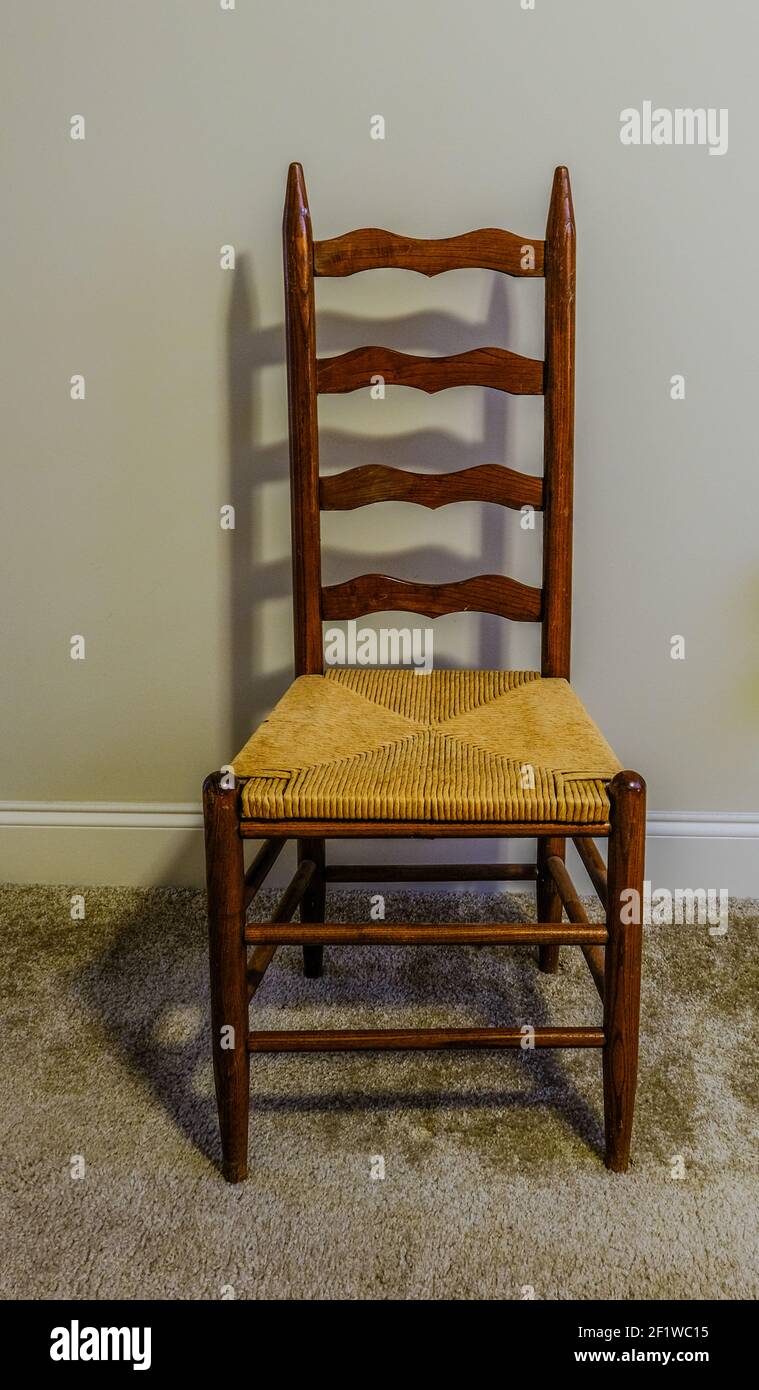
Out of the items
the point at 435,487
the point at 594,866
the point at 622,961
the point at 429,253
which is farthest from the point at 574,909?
the point at 429,253

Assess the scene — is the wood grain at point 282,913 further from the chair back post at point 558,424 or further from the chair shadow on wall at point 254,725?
the chair back post at point 558,424

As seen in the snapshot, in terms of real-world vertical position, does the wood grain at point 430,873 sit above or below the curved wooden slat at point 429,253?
below

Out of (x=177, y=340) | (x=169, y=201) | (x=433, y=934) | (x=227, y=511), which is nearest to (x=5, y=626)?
(x=227, y=511)

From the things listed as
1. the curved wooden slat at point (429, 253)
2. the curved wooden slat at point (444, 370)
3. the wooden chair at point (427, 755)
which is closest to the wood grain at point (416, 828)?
the wooden chair at point (427, 755)

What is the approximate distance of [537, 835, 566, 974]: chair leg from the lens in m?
1.31

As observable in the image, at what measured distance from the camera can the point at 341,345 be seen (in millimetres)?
1421

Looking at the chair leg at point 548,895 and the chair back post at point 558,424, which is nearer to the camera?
the chair back post at point 558,424

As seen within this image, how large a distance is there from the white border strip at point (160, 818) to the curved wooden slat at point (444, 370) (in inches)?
28.8

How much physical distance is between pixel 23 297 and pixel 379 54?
618 millimetres

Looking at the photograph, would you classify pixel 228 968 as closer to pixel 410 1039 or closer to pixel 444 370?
pixel 410 1039

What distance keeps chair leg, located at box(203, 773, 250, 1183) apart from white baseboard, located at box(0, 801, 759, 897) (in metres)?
0.63

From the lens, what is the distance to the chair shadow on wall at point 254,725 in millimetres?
1137

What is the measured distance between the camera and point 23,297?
1.44 m

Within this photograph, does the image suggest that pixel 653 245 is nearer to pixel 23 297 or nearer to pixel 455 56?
pixel 455 56
